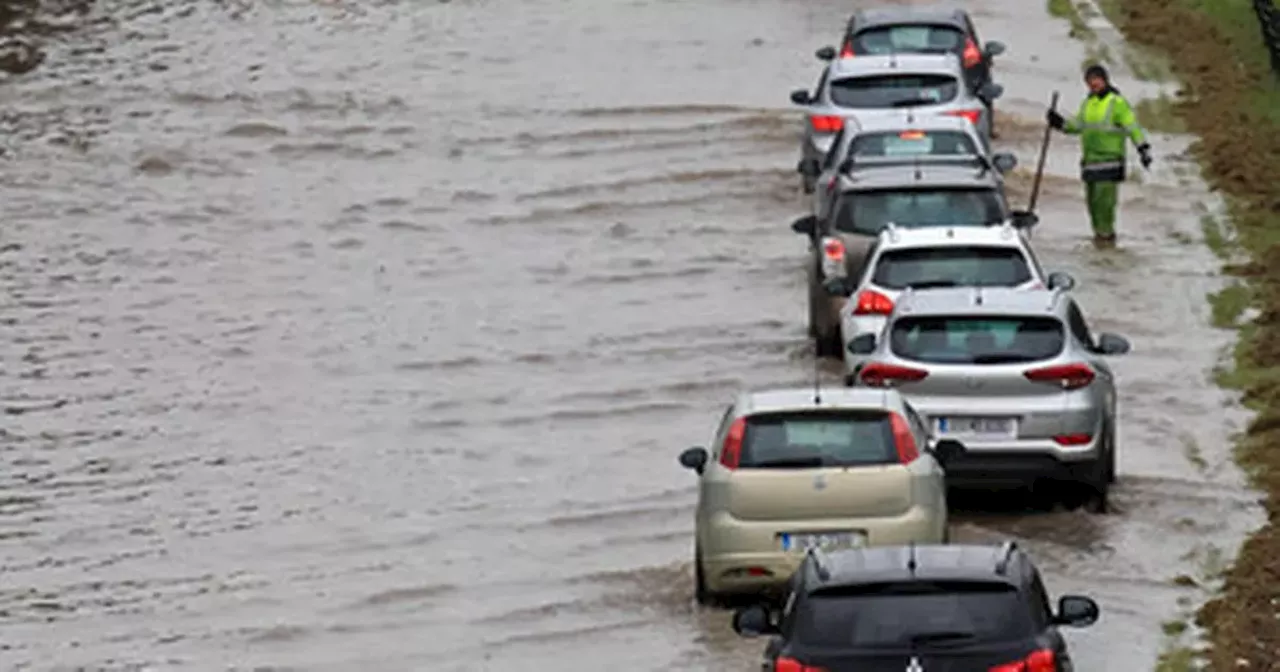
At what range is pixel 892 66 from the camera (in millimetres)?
39594

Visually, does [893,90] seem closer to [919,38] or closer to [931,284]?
[919,38]

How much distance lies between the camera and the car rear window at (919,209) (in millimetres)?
31594

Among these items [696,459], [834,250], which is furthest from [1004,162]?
[696,459]

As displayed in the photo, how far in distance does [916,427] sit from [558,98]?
82.2ft

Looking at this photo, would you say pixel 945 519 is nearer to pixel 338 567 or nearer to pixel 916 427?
pixel 916 427

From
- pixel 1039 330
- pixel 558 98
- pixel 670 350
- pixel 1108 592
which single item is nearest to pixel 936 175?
pixel 670 350

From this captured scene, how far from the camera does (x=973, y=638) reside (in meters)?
16.1

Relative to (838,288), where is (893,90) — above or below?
below

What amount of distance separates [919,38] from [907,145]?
9.07 meters

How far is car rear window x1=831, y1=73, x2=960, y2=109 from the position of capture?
39.3 meters

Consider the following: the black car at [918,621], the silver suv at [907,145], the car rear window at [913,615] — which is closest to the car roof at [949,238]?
the silver suv at [907,145]

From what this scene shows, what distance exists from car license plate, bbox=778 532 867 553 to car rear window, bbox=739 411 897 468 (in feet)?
1.41

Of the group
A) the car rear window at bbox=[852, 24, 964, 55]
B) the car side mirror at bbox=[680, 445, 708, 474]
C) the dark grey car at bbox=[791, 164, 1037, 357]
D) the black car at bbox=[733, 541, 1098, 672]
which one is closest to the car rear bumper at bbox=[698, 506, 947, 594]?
the car side mirror at bbox=[680, 445, 708, 474]

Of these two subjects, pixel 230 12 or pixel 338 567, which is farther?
pixel 230 12
